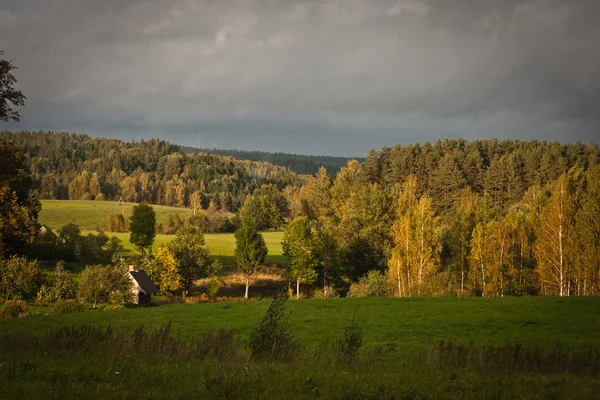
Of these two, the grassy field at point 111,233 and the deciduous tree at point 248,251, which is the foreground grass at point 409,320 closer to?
the deciduous tree at point 248,251

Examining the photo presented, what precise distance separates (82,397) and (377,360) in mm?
8599

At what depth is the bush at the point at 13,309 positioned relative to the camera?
3612 centimetres

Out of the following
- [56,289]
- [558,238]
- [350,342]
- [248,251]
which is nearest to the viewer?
[350,342]

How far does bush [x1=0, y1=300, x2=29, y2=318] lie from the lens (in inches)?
1422

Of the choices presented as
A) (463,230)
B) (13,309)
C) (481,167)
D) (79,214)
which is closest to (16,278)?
(13,309)

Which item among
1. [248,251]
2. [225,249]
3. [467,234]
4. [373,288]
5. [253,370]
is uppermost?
[467,234]

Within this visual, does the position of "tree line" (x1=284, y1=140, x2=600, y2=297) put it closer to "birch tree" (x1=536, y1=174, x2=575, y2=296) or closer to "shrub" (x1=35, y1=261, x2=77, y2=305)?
"birch tree" (x1=536, y1=174, x2=575, y2=296)

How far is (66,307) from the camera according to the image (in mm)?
39281

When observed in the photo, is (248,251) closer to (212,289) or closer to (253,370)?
(212,289)

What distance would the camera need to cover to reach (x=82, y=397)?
7473mm

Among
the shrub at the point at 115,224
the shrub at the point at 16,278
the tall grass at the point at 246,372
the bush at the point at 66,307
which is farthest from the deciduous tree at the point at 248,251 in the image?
the shrub at the point at 115,224

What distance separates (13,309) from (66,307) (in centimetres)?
404

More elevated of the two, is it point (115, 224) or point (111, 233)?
point (115, 224)

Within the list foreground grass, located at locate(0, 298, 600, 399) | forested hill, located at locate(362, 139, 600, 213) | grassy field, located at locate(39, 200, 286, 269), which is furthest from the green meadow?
forested hill, located at locate(362, 139, 600, 213)
